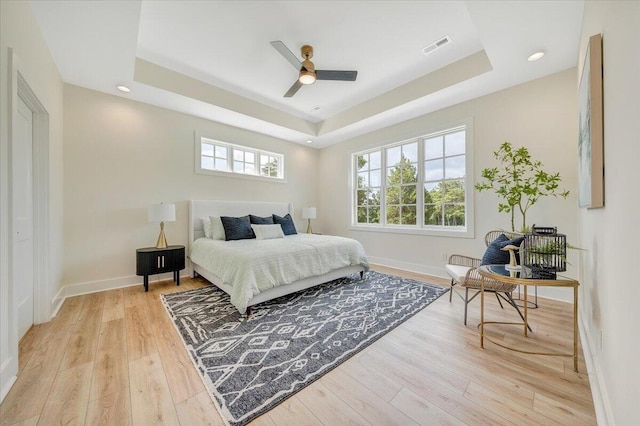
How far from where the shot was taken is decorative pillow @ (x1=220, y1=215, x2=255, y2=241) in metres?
3.74

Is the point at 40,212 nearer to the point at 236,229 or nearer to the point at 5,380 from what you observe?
the point at 5,380

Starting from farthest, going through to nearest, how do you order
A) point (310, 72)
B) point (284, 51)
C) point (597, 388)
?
point (310, 72)
point (284, 51)
point (597, 388)

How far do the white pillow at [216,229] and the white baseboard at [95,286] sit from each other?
3.09 feet

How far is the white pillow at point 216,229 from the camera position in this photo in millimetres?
3801

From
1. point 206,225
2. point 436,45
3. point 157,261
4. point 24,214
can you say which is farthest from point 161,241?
point 436,45

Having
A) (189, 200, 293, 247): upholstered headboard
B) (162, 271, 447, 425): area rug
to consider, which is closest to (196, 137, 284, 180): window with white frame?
(189, 200, 293, 247): upholstered headboard

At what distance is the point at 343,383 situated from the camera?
1.53 metres

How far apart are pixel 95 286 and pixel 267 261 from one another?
2500 mm

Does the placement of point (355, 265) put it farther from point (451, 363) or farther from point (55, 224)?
point (55, 224)

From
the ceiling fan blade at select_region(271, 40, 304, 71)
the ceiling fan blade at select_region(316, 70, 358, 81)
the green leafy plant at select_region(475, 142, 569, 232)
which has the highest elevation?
the ceiling fan blade at select_region(271, 40, 304, 71)

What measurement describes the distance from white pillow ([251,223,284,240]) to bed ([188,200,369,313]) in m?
0.34

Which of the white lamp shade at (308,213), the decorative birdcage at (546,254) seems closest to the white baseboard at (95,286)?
the white lamp shade at (308,213)

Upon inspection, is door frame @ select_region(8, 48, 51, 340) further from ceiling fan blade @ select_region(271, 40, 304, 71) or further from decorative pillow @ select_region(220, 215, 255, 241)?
ceiling fan blade @ select_region(271, 40, 304, 71)

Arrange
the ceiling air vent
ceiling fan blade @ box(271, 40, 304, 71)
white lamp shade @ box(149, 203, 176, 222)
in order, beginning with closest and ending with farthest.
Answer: ceiling fan blade @ box(271, 40, 304, 71)
the ceiling air vent
white lamp shade @ box(149, 203, 176, 222)
